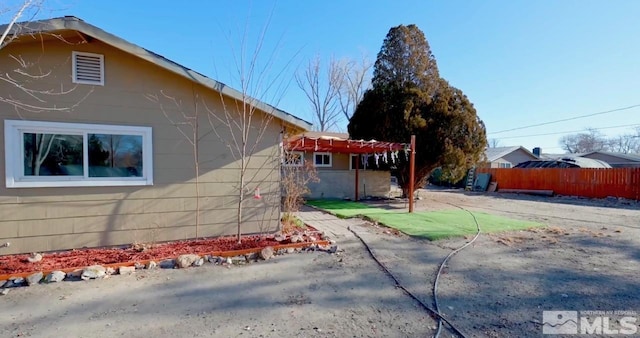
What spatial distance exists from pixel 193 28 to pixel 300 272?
6870mm

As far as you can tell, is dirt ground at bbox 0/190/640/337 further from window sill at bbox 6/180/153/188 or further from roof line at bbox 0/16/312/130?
roof line at bbox 0/16/312/130

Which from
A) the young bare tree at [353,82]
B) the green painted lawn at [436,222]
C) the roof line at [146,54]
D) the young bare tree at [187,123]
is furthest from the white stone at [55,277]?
the young bare tree at [353,82]

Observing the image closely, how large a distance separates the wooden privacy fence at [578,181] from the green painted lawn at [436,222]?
10.2m

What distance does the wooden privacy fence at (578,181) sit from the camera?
14.4 meters

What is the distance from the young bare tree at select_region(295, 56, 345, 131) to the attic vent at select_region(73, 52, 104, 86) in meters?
22.9

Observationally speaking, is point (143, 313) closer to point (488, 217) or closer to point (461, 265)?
point (461, 265)

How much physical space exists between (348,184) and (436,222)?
6321 millimetres

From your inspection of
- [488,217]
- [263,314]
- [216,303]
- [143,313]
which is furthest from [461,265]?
[488,217]

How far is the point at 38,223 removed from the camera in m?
4.83

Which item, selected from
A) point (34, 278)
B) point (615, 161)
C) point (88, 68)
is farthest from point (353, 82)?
point (34, 278)

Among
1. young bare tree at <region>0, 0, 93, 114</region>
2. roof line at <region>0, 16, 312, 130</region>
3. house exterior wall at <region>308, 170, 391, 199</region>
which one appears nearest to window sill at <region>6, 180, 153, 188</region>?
young bare tree at <region>0, 0, 93, 114</region>

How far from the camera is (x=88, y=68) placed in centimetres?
505

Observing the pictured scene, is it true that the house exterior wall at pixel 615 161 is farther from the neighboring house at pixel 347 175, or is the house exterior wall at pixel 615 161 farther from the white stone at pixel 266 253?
the white stone at pixel 266 253

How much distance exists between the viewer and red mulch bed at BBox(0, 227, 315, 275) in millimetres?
4345
